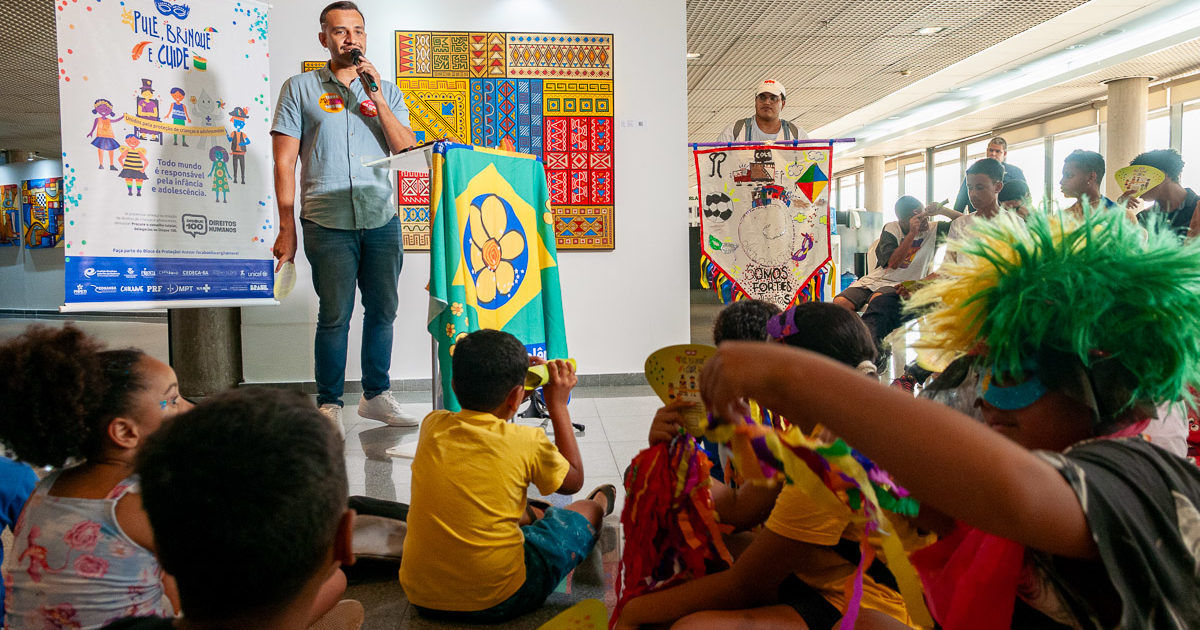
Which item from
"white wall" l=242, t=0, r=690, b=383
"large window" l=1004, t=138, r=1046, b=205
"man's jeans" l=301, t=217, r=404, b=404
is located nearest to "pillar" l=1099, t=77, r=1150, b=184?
"large window" l=1004, t=138, r=1046, b=205

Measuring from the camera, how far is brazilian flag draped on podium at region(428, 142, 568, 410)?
8.69 ft

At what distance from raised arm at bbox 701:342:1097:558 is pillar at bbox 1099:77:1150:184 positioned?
10994 mm

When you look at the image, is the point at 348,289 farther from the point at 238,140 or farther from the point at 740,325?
the point at 740,325

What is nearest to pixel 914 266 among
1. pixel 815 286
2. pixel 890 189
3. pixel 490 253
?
pixel 815 286

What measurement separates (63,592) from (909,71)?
9.65 metres

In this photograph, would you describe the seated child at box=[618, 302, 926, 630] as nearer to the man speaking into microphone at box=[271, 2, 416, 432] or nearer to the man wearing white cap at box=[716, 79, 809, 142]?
the man speaking into microphone at box=[271, 2, 416, 432]

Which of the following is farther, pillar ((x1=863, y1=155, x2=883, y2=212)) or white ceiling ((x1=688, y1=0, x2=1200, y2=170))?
pillar ((x1=863, y1=155, x2=883, y2=212))

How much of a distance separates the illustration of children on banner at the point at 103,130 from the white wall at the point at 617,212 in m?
1.58

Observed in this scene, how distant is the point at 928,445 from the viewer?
1.99 feet

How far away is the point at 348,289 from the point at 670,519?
2446 mm

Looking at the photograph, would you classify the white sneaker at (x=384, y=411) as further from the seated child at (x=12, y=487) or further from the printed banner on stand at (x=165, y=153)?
the seated child at (x=12, y=487)

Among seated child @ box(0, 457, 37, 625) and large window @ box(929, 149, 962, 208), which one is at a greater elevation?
large window @ box(929, 149, 962, 208)

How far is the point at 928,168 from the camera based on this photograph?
51.4ft

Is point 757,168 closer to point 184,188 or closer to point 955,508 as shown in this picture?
point 184,188
